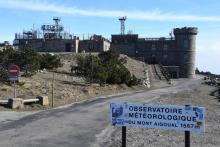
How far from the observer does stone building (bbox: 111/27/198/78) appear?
11975 cm

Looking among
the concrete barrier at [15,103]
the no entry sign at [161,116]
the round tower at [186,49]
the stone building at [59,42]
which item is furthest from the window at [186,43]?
the no entry sign at [161,116]

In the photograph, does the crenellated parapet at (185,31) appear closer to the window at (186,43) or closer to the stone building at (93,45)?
the window at (186,43)

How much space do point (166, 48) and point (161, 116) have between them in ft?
359

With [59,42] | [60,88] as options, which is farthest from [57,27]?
[60,88]

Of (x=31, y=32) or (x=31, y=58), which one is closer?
(x=31, y=58)

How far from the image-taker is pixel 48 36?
108 m

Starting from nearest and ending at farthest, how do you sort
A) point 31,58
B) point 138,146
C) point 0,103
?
1. point 138,146
2. point 0,103
3. point 31,58

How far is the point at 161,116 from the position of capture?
1299 cm

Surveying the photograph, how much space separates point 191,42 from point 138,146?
349ft

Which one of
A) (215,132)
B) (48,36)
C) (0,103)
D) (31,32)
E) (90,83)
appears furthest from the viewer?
(31,32)

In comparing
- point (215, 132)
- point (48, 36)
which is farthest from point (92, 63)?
point (48, 36)

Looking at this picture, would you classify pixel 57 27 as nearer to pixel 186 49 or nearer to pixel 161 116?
pixel 186 49

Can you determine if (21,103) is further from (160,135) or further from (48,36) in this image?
(48,36)

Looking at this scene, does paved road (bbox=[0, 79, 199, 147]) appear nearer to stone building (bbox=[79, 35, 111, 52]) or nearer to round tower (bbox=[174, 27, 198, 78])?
stone building (bbox=[79, 35, 111, 52])
